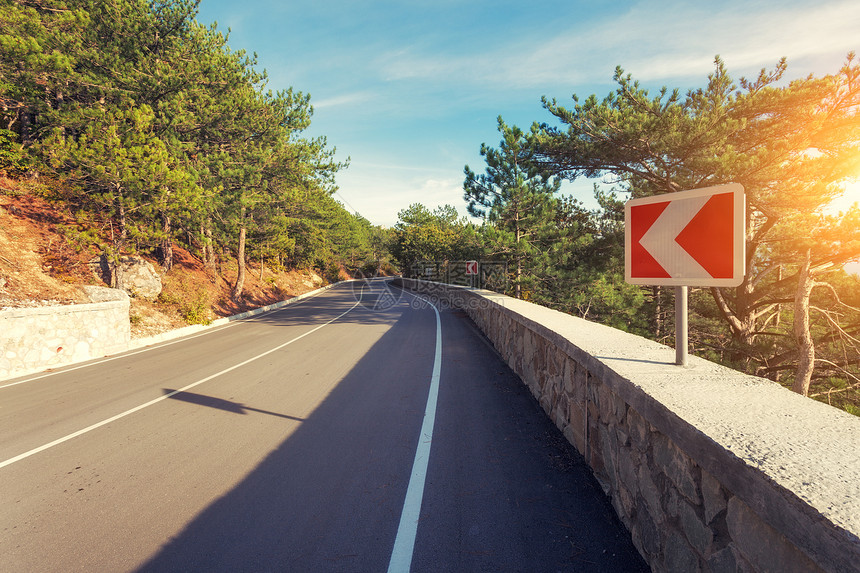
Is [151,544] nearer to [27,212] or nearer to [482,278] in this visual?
[27,212]

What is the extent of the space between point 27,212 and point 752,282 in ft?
99.9

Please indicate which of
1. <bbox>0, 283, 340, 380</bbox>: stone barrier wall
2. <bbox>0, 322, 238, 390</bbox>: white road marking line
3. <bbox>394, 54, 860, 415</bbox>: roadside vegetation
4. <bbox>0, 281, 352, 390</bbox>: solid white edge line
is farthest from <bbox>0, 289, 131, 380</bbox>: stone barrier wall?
<bbox>394, 54, 860, 415</bbox>: roadside vegetation

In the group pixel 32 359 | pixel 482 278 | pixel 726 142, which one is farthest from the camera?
pixel 482 278

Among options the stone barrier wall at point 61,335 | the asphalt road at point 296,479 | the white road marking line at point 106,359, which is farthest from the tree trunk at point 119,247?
the asphalt road at point 296,479

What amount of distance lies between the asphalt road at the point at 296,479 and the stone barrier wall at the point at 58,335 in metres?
2.22

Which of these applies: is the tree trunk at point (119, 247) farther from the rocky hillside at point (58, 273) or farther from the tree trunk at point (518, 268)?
the tree trunk at point (518, 268)

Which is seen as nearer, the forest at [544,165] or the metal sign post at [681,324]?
the metal sign post at [681,324]

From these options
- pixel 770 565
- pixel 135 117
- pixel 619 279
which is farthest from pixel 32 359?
pixel 619 279

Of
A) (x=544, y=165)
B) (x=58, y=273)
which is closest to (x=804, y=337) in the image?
(x=544, y=165)

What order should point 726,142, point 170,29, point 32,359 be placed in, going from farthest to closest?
point 170,29
point 726,142
point 32,359

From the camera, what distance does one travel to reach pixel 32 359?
8852 millimetres

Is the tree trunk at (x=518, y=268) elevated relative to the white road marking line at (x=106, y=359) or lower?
elevated

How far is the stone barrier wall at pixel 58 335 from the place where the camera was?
8492 millimetres
